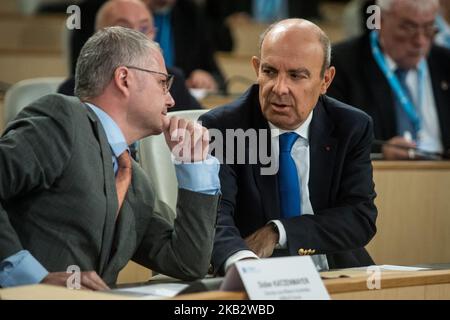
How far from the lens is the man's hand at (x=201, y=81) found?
19.3ft

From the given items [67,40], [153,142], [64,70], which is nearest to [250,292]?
[153,142]

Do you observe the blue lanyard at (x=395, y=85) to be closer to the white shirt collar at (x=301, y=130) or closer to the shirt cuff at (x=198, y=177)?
the white shirt collar at (x=301, y=130)

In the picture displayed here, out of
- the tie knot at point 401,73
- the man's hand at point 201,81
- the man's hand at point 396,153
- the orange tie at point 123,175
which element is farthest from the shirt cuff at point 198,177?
the man's hand at point 201,81

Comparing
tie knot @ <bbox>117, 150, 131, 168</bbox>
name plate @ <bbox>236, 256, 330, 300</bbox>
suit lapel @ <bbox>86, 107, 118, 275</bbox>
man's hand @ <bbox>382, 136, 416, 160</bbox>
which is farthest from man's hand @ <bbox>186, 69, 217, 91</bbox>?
name plate @ <bbox>236, 256, 330, 300</bbox>

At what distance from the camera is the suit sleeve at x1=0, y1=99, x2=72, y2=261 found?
8.13 feet

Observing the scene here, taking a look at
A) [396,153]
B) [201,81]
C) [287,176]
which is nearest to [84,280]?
[287,176]

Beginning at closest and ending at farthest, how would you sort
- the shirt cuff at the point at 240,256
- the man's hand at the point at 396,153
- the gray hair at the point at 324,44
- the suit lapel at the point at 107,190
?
the suit lapel at the point at 107,190, the shirt cuff at the point at 240,256, the gray hair at the point at 324,44, the man's hand at the point at 396,153

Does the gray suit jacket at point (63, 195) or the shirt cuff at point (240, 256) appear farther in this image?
the shirt cuff at point (240, 256)

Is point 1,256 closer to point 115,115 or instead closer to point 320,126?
point 115,115

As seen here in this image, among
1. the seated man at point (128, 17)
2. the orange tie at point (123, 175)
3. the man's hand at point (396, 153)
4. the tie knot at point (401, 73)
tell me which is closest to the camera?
the orange tie at point (123, 175)

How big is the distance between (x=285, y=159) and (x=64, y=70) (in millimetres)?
3828

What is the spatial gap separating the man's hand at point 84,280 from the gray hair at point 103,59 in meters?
0.58

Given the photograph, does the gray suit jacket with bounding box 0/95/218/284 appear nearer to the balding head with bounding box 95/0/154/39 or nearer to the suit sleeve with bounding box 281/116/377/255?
the suit sleeve with bounding box 281/116/377/255

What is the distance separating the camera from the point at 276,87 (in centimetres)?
319
